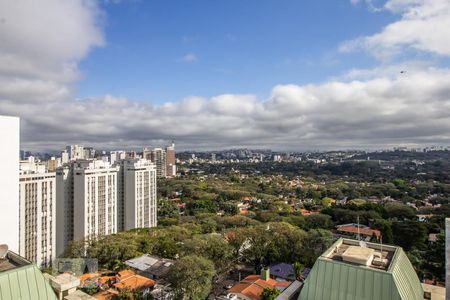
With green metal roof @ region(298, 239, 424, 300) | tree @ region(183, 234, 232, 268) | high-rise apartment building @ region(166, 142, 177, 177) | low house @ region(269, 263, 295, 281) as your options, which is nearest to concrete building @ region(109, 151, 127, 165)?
high-rise apartment building @ region(166, 142, 177, 177)

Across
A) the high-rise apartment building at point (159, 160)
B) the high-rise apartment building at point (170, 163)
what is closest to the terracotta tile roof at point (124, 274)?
the high-rise apartment building at point (159, 160)

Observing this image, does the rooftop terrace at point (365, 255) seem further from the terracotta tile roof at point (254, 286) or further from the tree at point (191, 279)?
the tree at point (191, 279)

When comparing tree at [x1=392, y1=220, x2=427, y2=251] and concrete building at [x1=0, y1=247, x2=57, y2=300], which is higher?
concrete building at [x1=0, y1=247, x2=57, y2=300]

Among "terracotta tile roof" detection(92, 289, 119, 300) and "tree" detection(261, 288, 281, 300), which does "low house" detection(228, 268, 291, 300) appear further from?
"terracotta tile roof" detection(92, 289, 119, 300)

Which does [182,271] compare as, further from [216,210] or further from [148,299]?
[216,210]

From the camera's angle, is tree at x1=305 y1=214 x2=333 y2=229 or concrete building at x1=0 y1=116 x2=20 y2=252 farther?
tree at x1=305 y1=214 x2=333 y2=229

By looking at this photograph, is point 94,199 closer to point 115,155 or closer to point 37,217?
point 37,217
